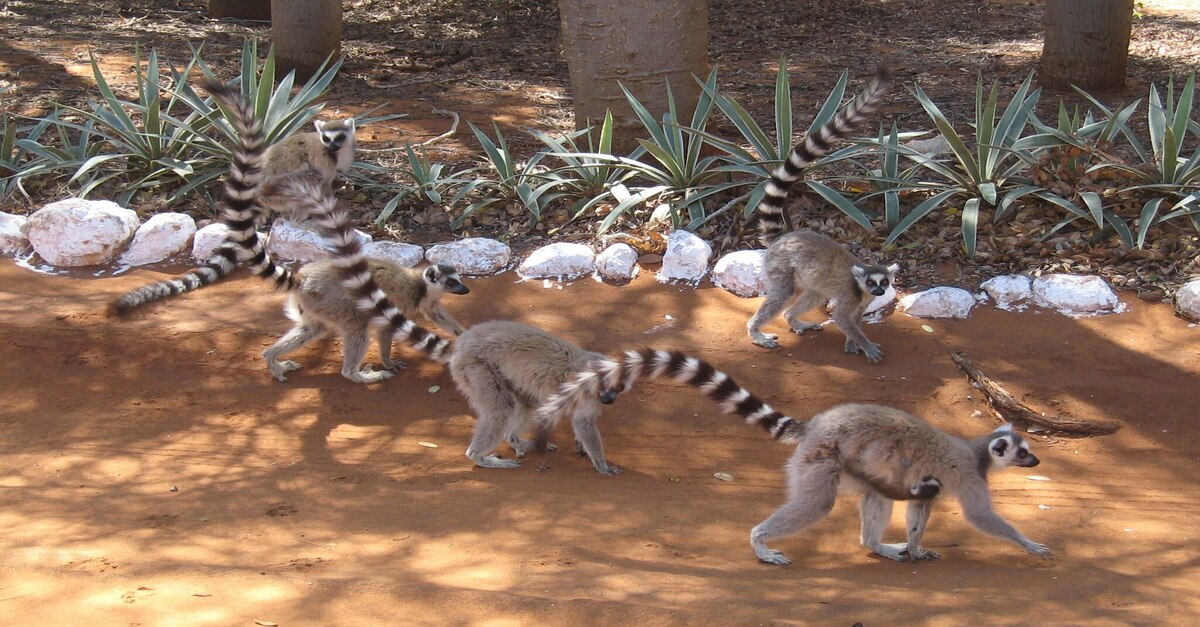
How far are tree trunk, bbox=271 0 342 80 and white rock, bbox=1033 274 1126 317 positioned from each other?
7329 mm

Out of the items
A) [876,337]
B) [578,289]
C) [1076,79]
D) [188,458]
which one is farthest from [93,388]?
[1076,79]

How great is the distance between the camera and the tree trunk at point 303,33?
422 inches

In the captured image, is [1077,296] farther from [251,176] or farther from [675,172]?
[251,176]

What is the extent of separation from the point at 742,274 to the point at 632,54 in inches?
92.1

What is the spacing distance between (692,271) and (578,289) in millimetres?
753

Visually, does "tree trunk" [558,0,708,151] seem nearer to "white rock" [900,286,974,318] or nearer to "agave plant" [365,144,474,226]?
"agave plant" [365,144,474,226]

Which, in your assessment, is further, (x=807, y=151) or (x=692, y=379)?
(x=807, y=151)

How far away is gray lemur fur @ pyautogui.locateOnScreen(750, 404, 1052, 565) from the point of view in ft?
14.4

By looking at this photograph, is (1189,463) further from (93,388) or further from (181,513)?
(93,388)

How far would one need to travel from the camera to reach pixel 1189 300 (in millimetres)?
6227

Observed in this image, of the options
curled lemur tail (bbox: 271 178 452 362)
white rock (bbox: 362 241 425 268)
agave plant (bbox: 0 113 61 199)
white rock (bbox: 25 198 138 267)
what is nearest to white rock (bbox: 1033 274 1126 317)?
curled lemur tail (bbox: 271 178 452 362)

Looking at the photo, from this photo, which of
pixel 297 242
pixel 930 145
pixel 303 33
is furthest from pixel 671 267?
pixel 303 33

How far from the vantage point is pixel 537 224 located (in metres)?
7.71

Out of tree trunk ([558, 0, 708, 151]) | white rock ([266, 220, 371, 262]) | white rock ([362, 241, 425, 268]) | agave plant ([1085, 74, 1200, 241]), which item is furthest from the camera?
tree trunk ([558, 0, 708, 151])
